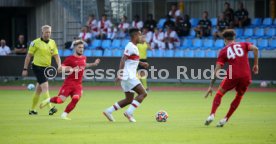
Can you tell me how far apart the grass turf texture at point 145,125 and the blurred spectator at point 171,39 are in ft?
34.0

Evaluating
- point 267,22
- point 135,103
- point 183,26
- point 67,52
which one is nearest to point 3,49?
point 67,52

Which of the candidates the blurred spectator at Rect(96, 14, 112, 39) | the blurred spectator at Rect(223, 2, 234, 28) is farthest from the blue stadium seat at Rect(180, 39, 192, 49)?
the blurred spectator at Rect(96, 14, 112, 39)

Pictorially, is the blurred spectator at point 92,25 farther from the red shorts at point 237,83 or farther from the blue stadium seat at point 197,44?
the red shorts at point 237,83

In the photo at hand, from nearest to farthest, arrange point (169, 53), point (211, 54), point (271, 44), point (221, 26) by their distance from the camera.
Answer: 1. point (271, 44)
2. point (211, 54)
3. point (221, 26)
4. point (169, 53)

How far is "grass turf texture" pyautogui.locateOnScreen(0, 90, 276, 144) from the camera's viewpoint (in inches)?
516

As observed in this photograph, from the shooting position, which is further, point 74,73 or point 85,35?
point 85,35

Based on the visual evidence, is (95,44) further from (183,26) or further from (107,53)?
(183,26)

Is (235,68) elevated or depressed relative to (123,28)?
depressed

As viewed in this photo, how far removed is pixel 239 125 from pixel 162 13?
23649 millimetres

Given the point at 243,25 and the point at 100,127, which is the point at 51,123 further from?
the point at 243,25

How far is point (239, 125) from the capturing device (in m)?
15.6

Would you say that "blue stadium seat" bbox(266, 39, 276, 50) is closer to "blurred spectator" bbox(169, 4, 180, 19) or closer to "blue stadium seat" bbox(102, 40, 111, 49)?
"blurred spectator" bbox(169, 4, 180, 19)

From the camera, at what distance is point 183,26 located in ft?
113

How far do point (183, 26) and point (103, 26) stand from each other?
4.77m
